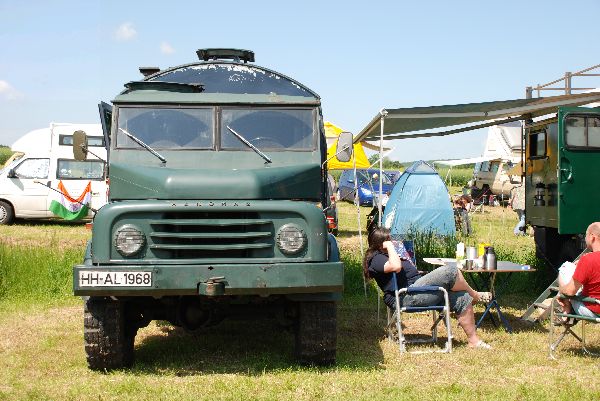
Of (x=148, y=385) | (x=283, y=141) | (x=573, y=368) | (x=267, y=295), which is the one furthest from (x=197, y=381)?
(x=573, y=368)

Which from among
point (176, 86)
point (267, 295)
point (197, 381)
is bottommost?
point (197, 381)

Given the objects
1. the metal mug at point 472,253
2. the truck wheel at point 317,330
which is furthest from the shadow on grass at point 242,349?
the metal mug at point 472,253

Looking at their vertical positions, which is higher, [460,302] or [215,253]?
[215,253]

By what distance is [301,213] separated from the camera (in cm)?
620

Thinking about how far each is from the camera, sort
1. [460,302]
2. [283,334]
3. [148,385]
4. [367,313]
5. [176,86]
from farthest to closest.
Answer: [367,313]
[283,334]
[460,302]
[176,86]
[148,385]

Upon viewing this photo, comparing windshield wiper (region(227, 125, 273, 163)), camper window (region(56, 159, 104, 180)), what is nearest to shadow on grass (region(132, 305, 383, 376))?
windshield wiper (region(227, 125, 273, 163))

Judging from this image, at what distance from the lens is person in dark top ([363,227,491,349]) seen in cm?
772

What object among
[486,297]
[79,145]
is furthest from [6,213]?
[486,297]

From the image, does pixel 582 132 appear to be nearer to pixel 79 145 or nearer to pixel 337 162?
pixel 79 145

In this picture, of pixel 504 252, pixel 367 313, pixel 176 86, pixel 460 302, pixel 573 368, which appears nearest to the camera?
pixel 573 368

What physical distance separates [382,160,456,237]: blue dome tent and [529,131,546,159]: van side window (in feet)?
23.6

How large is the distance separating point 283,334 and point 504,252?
5357 mm

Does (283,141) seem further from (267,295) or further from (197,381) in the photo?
(197,381)

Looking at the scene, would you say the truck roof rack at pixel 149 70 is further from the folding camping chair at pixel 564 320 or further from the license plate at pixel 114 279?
the folding camping chair at pixel 564 320
